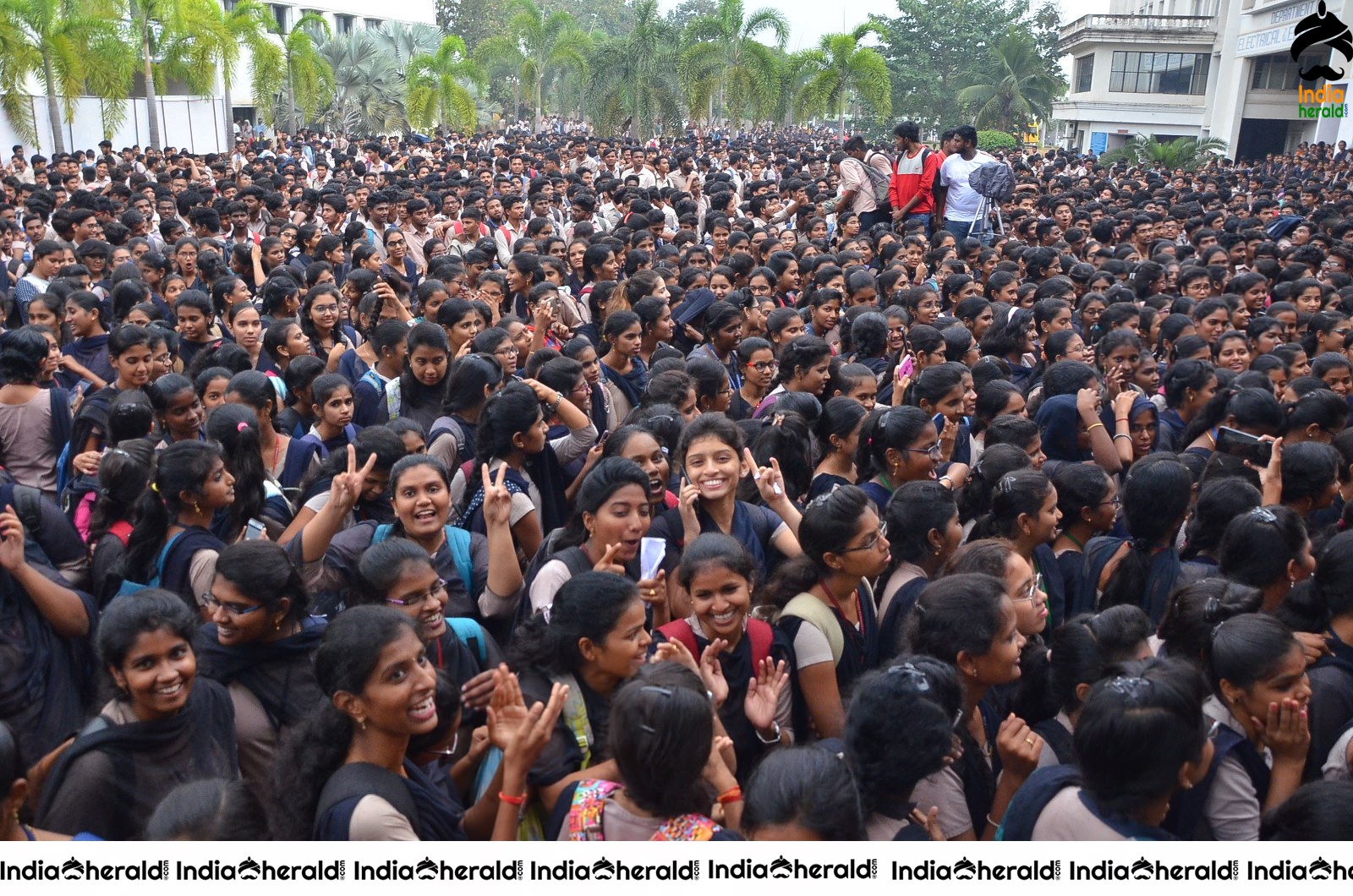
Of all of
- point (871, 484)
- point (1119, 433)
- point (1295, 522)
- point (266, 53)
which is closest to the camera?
point (1295, 522)

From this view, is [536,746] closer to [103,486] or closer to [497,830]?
[497,830]

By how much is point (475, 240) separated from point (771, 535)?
24.2 ft

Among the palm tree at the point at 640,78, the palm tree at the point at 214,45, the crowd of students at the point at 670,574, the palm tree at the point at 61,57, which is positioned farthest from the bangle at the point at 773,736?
the palm tree at the point at 640,78

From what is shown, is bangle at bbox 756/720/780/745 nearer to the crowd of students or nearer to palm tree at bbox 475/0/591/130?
the crowd of students

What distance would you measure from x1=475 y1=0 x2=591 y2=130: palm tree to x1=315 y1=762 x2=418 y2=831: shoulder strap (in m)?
35.0

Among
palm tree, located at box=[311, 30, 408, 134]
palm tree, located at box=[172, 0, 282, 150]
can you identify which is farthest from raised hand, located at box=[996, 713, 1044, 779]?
palm tree, located at box=[311, 30, 408, 134]

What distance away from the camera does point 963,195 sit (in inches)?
455

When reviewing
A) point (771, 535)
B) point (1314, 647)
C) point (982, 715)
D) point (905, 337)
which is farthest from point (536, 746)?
point (905, 337)

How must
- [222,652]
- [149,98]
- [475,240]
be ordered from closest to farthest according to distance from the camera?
1. [222,652]
2. [475,240]
3. [149,98]

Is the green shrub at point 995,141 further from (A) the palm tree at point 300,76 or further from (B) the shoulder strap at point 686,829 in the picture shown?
(B) the shoulder strap at point 686,829

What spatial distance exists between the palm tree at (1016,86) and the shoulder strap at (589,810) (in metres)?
40.3

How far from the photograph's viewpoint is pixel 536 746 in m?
2.55

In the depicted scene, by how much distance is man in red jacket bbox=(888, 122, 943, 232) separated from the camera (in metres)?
11.8

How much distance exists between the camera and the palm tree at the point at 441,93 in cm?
3119
